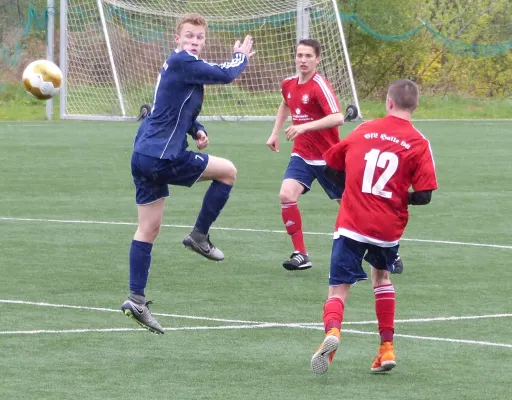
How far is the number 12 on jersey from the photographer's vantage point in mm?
5977

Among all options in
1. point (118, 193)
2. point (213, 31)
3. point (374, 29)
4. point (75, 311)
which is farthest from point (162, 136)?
point (374, 29)

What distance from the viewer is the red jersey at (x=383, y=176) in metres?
5.98

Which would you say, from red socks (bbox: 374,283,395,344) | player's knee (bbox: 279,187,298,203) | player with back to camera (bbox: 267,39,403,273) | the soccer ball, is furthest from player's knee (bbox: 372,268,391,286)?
the soccer ball

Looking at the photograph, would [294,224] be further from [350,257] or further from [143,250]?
[350,257]

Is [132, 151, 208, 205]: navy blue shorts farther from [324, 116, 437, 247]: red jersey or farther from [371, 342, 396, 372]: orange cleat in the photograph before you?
[371, 342, 396, 372]: orange cleat

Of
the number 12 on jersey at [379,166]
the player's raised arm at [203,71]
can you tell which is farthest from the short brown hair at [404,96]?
the player's raised arm at [203,71]

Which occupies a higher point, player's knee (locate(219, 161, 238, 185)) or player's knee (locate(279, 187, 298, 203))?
player's knee (locate(219, 161, 238, 185))

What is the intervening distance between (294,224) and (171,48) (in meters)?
17.5

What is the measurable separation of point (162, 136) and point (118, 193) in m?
7.14

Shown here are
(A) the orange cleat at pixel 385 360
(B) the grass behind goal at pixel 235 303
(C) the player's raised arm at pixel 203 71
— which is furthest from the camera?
(C) the player's raised arm at pixel 203 71

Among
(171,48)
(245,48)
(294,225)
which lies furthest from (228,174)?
(171,48)

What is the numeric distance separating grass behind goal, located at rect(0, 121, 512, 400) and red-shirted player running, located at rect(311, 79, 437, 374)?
35 centimetres

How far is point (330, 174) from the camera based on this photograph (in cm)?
630

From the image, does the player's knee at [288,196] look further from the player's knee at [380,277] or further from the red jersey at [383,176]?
the red jersey at [383,176]
